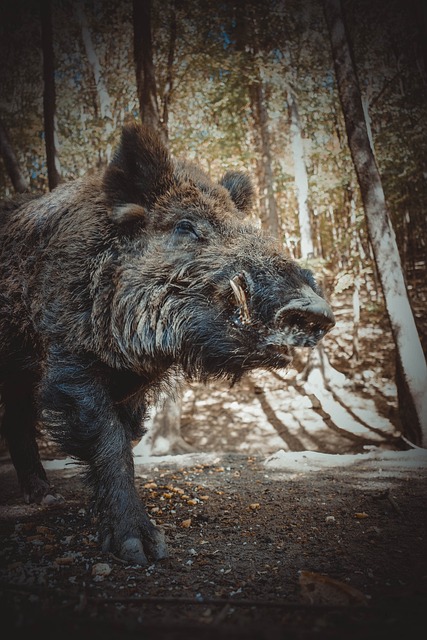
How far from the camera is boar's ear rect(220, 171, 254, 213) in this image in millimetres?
2890

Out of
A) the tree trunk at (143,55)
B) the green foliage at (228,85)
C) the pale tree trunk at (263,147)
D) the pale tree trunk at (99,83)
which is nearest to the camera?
the tree trunk at (143,55)

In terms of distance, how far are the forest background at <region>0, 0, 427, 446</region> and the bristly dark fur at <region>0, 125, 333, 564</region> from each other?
3247mm

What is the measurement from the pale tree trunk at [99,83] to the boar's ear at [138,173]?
494 cm

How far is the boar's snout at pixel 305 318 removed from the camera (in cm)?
165

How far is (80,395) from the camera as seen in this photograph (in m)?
2.20

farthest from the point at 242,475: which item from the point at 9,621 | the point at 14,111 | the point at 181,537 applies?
the point at 14,111

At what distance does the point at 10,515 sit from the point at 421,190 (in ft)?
21.1

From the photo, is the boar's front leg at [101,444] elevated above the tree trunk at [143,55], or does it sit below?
below

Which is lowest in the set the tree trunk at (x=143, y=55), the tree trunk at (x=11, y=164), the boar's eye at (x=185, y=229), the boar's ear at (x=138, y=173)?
the boar's eye at (x=185, y=229)

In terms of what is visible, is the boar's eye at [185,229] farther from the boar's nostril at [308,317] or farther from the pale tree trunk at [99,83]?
the pale tree trunk at [99,83]

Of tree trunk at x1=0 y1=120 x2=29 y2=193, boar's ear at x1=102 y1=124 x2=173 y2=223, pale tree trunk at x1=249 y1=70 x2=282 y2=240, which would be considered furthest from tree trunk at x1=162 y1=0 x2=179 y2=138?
boar's ear at x1=102 y1=124 x2=173 y2=223

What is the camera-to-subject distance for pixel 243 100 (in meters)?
8.11

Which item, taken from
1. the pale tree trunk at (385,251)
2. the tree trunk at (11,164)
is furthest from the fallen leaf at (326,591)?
the tree trunk at (11,164)

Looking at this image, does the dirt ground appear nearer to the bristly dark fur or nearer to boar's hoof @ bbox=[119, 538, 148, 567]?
boar's hoof @ bbox=[119, 538, 148, 567]
